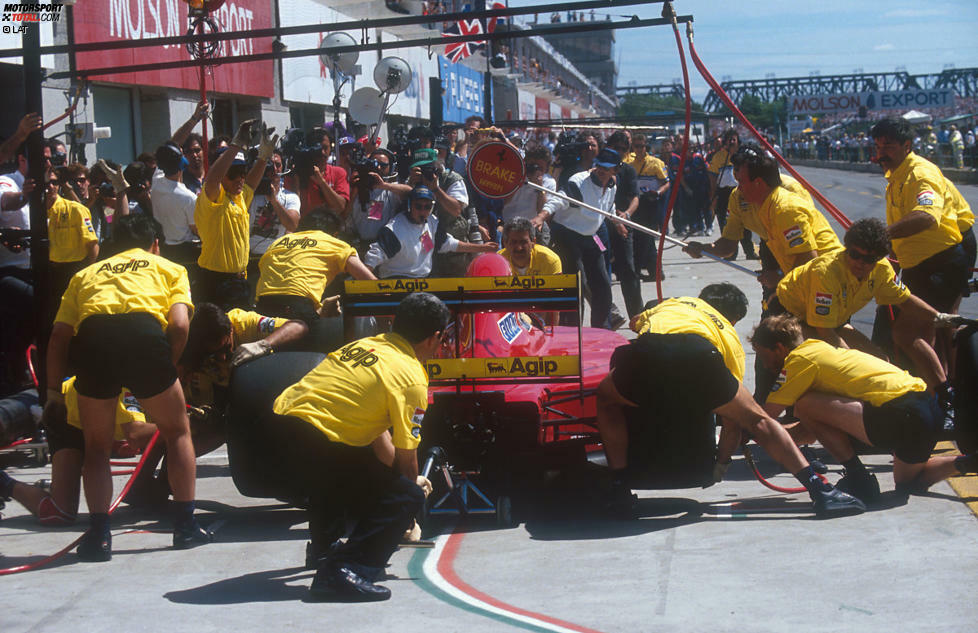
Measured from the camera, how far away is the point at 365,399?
4.68 metres

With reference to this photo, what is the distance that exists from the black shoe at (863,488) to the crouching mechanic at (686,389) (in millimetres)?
203

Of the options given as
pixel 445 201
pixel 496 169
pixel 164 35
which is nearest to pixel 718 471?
pixel 496 169

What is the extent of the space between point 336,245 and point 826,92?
14372cm

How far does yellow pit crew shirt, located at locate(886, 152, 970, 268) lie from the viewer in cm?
719

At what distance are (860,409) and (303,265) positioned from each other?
3457 millimetres

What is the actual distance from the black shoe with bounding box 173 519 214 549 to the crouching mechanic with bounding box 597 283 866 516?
2.05 metres

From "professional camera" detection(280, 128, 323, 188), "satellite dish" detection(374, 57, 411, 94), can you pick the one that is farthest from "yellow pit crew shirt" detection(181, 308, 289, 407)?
"satellite dish" detection(374, 57, 411, 94)

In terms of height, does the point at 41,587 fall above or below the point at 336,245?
below

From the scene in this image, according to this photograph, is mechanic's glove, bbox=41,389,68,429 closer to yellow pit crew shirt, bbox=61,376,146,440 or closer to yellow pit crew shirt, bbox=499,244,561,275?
yellow pit crew shirt, bbox=61,376,146,440

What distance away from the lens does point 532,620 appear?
14.1 feet

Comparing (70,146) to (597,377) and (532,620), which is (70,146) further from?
(532,620)

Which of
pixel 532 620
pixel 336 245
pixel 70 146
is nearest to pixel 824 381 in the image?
pixel 532 620

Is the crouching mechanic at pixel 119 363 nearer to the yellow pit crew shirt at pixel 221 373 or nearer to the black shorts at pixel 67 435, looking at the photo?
the black shorts at pixel 67 435

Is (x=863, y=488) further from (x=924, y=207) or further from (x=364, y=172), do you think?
(x=364, y=172)
